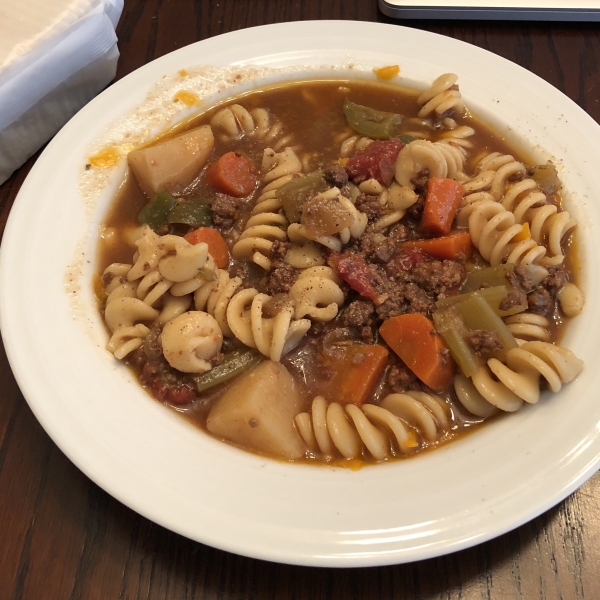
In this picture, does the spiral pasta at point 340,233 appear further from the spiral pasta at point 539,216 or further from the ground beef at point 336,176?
the spiral pasta at point 539,216

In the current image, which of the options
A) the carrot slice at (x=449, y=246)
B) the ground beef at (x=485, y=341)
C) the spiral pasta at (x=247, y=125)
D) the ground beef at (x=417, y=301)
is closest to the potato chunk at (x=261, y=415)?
the ground beef at (x=417, y=301)

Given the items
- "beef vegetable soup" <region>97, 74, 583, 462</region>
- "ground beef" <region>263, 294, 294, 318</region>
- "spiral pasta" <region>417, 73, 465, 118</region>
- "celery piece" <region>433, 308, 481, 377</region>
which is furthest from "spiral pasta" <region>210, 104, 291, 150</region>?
"celery piece" <region>433, 308, 481, 377</region>

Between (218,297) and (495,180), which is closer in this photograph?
(218,297)

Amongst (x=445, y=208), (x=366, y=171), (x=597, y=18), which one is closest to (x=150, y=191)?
(x=366, y=171)

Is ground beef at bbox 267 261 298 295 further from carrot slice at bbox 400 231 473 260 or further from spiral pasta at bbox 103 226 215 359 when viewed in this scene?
carrot slice at bbox 400 231 473 260

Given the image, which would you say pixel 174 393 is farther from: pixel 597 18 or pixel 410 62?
pixel 597 18

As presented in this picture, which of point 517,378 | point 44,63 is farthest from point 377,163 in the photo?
point 44,63

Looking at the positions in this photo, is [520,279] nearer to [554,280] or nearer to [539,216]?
[554,280]
